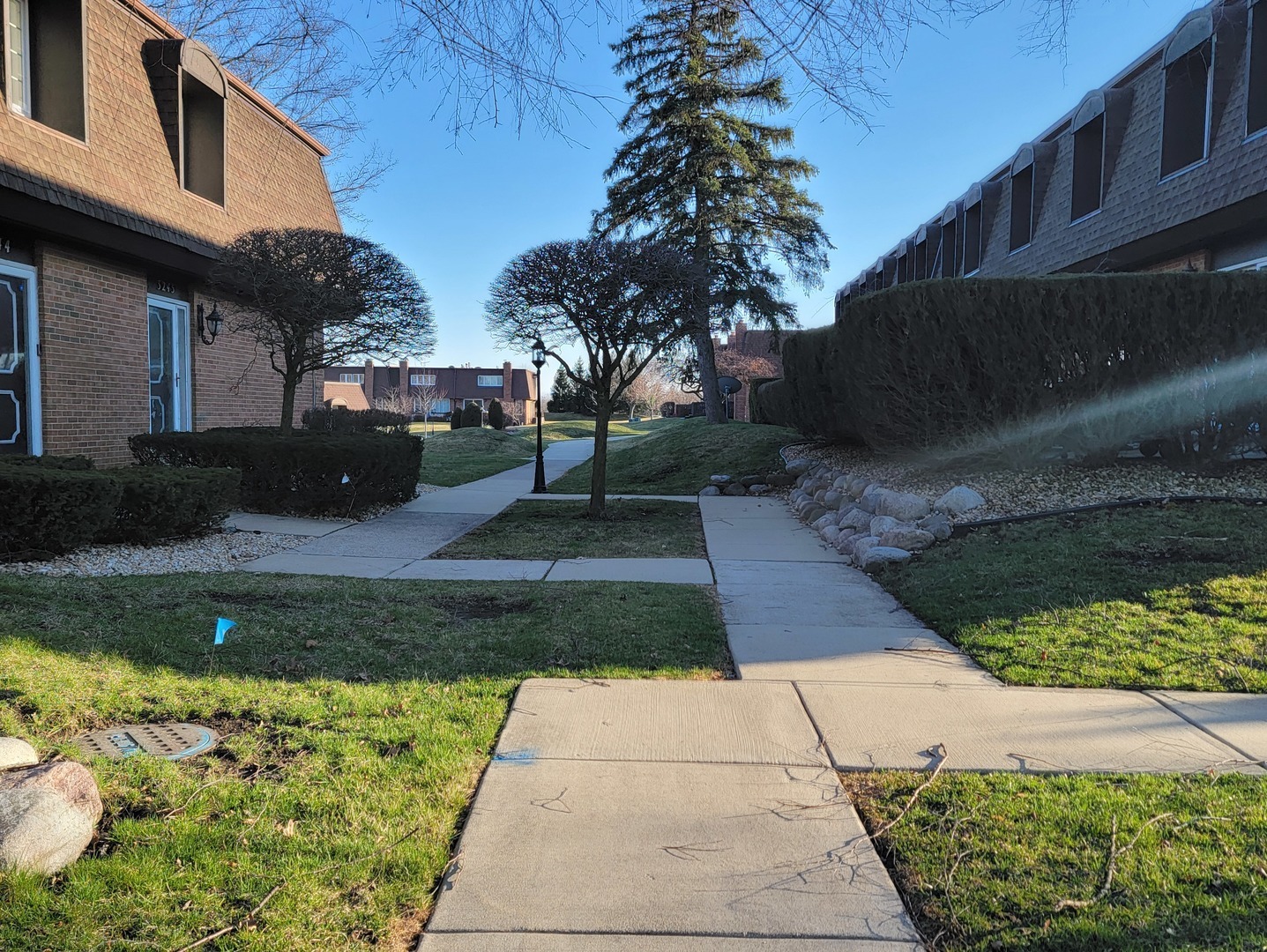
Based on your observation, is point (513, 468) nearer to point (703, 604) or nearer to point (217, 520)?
point (217, 520)

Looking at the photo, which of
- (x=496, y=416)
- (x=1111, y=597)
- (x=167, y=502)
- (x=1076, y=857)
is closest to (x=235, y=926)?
(x=1076, y=857)

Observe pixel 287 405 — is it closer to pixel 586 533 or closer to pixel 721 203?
pixel 586 533

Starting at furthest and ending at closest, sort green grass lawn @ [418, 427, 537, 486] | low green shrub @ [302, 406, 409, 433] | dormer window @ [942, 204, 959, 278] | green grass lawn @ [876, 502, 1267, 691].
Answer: dormer window @ [942, 204, 959, 278], green grass lawn @ [418, 427, 537, 486], low green shrub @ [302, 406, 409, 433], green grass lawn @ [876, 502, 1267, 691]

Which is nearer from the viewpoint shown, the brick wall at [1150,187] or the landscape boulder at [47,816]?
the landscape boulder at [47,816]

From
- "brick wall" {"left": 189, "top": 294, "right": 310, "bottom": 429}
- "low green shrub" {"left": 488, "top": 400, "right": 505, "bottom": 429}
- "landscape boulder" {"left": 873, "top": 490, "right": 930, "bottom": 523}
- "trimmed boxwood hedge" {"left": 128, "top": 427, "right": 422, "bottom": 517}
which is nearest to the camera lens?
"landscape boulder" {"left": 873, "top": 490, "right": 930, "bottom": 523}

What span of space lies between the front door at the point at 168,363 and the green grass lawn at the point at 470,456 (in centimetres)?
374

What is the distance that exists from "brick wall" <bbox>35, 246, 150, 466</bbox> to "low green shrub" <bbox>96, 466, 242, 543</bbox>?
209 centimetres

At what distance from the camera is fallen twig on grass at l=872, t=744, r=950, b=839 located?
2.81 m

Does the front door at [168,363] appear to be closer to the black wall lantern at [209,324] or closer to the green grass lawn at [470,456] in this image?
the black wall lantern at [209,324]

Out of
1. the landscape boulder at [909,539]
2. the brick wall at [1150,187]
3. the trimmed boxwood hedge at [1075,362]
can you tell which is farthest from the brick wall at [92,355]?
the brick wall at [1150,187]

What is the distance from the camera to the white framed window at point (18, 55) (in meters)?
8.87

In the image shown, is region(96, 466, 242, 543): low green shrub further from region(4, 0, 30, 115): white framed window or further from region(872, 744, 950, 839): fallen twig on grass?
region(872, 744, 950, 839): fallen twig on grass

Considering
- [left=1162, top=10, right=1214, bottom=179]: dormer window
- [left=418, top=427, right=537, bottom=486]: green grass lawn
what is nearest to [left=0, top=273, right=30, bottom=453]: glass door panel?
[left=418, top=427, right=537, bottom=486]: green grass lawn

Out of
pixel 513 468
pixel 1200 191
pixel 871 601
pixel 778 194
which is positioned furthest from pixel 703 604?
pixel 778 194
